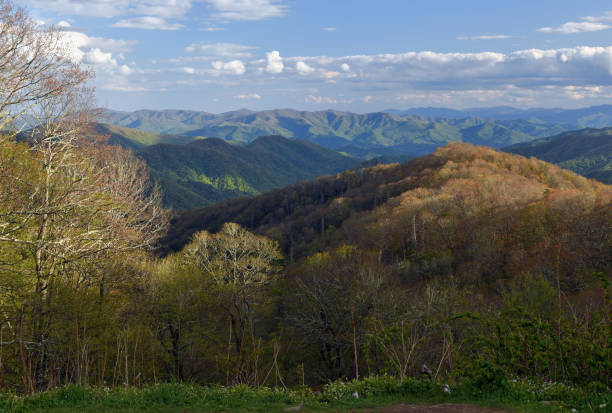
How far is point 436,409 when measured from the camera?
8781mm

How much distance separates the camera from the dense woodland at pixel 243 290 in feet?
36.5

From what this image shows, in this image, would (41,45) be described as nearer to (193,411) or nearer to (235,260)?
(193,411)

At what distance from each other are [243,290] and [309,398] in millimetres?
25435

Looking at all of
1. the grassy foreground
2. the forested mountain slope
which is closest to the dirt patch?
the grassy foreground

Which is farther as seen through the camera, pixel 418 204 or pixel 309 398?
pixel 418 204

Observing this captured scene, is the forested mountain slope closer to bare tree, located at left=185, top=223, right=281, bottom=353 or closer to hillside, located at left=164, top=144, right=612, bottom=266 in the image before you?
hillside, located at left=164, top=144, right=612, bottom=266

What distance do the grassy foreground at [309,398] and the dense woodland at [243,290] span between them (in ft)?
1.44

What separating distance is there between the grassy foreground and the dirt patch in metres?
0.34

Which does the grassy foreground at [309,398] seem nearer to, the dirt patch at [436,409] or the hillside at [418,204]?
the dirt patch at [436,409]

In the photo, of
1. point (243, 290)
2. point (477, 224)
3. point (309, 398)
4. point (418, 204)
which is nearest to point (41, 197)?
point (309, 398)

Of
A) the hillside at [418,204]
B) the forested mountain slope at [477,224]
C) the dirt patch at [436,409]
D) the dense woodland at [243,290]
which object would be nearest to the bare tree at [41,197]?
the dense woodland at [243,290]

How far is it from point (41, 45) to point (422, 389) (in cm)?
1795

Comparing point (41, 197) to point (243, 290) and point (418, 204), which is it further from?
point (418, 204)

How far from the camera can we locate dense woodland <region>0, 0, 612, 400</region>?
11.1m
